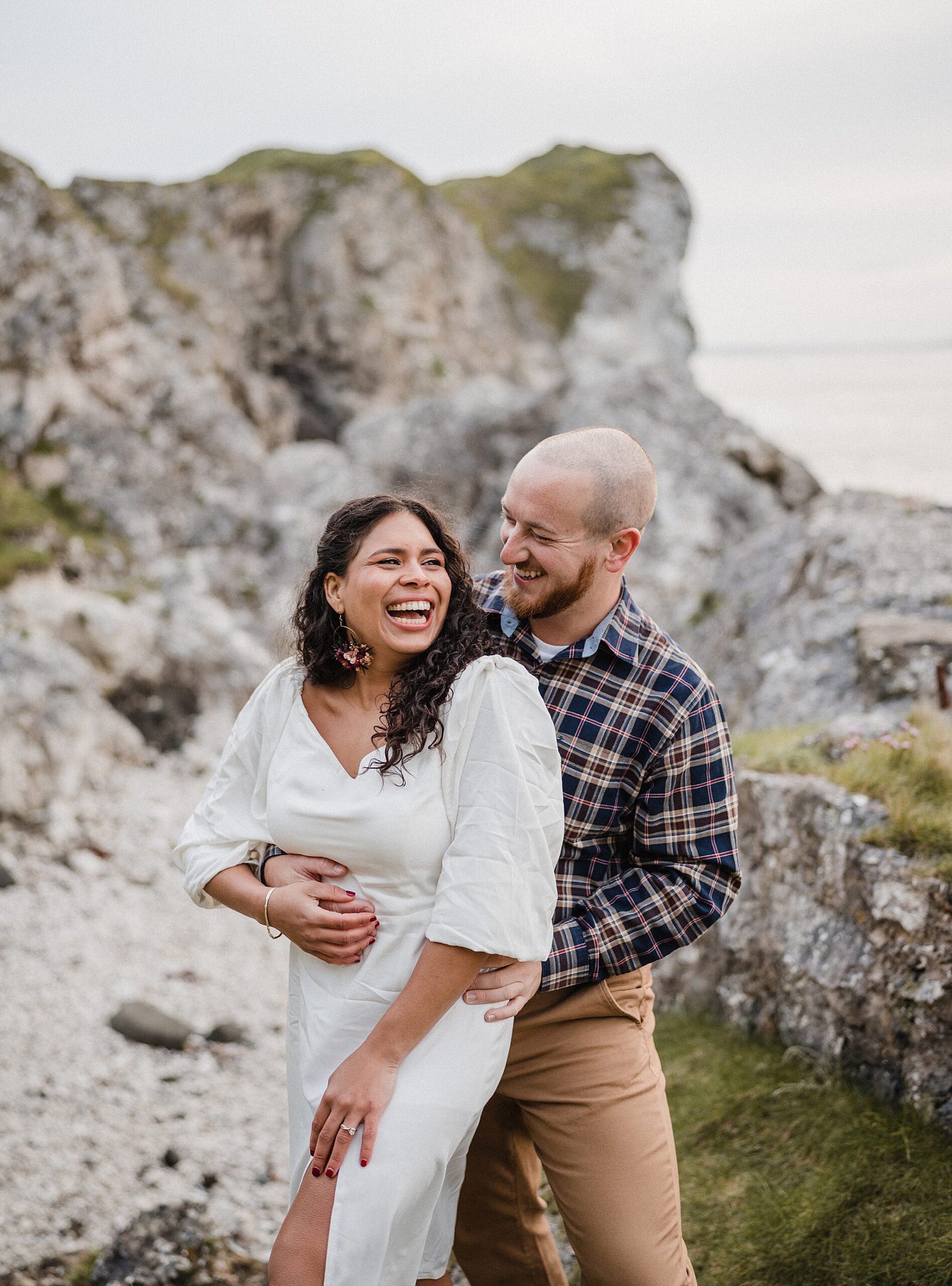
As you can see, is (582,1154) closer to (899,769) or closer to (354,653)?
(354,653)

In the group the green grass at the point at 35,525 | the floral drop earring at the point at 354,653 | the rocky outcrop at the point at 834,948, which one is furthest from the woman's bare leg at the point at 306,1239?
the green grass at the point at 35,525

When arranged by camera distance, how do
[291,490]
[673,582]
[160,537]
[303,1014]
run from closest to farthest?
1. [303,1014]
2. [673,582]
3. [160,537]
4. [291,490]

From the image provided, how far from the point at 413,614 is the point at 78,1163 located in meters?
4.85

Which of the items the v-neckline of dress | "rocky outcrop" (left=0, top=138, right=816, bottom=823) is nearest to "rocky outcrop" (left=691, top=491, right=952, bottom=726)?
"rocky outcrop" (left=0, top=138, right=816, bottom=823)

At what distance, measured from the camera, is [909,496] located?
9.88 m

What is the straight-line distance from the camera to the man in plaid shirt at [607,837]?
3.25 metres

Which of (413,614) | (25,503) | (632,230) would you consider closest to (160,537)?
(25,503)

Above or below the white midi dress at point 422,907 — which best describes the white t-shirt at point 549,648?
above

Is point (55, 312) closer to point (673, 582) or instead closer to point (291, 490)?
point (291, 490)

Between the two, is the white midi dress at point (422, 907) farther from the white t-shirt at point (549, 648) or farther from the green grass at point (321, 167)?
the green grass at point (321, 167)

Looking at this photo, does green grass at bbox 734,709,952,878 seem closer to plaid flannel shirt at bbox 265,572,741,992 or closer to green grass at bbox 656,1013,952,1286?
green grass at bbox 656,1013,952,1286

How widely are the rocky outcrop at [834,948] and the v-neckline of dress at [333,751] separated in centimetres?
273

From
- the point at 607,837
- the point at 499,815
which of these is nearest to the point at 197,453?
the point at 607,837

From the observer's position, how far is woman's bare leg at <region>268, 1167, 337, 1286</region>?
270cm
